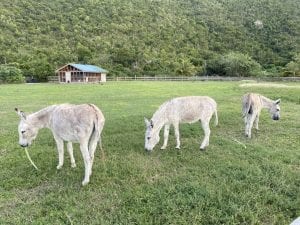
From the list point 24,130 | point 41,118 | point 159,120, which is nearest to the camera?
point 24,130

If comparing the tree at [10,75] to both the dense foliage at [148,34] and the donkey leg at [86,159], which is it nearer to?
the dense foliage at [148,34]

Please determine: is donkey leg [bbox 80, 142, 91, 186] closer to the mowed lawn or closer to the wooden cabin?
the mowed lawn

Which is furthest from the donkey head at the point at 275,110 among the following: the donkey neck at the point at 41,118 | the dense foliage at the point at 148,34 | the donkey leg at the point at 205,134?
the dense foliage at the point at 148,34

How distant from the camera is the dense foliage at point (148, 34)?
83.5 metres

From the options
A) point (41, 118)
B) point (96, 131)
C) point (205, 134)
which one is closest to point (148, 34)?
point (205, 134)

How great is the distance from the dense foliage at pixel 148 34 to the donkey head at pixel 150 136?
64.4 metres

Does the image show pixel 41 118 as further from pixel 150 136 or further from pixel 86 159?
pixel 150 136

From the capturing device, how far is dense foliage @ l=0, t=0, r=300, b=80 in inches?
3287

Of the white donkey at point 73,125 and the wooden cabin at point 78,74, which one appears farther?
the wooden cabin at point 78,74

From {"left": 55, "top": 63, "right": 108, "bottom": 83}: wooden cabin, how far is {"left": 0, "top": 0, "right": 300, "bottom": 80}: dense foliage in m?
3.01

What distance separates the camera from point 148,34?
9806 cm

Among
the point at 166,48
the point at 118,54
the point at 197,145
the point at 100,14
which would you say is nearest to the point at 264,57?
the point at 166,48

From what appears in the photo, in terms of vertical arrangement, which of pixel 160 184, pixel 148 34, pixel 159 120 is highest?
pixel 148 34

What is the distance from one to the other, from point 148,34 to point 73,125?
9284 centimetres
